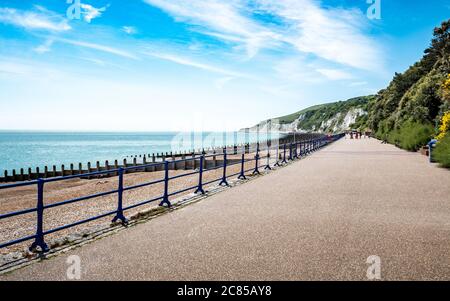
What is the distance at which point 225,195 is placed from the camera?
11289 mm

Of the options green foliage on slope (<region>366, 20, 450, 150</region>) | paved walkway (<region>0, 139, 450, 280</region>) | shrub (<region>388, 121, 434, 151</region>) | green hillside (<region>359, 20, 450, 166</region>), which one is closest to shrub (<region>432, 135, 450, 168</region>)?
green hillside (<region>359, 20, 450, 166</region>)

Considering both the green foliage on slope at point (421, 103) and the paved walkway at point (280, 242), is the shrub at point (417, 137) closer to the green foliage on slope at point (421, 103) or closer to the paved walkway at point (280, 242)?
the green foliage on slope at point (421, 103)

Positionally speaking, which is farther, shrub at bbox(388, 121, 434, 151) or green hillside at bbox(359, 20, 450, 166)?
shrub at bbox(388, 121, 434, 151)

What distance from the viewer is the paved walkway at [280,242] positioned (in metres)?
4.99

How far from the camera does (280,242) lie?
6.30 metres

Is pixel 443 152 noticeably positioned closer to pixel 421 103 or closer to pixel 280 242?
pixel 280 242

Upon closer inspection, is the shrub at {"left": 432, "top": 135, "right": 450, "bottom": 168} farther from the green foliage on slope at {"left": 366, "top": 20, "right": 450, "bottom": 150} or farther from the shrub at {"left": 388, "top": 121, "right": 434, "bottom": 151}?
the shrub at {"left": 388, "top": 121, "right": 434, "bottom": 151}

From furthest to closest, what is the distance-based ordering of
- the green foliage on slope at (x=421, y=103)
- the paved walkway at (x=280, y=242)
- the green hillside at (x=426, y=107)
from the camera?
the green foliage on slope at (x=421, y=103) → the green hillside at (x=426, y=107) → the paved walkway at (x=280, y=242)

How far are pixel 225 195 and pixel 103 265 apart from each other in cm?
626

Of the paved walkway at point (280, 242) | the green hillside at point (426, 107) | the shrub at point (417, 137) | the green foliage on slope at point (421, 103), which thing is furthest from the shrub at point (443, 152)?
the shrub at point (417, 137)

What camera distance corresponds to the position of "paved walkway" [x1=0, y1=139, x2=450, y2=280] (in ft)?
16.4
